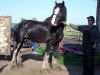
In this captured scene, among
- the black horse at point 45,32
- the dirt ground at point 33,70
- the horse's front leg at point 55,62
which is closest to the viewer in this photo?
the black horse at point 45,32

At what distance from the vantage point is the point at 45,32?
11867mm

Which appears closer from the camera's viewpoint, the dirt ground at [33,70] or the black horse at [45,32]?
the black horse at [45,32]

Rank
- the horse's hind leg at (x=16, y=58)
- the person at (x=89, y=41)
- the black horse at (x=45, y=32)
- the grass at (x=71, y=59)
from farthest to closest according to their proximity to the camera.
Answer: the grass at (x=71, y=59)
the horse's hind leg at (x=16, y=58)
the black horse at (x=45, y=32)
the person at (x=89, y=41)

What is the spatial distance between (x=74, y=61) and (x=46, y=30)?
270cm

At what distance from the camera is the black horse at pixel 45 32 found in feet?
36.0

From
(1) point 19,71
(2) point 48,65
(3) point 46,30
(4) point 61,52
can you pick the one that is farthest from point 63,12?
(4) point 61,52

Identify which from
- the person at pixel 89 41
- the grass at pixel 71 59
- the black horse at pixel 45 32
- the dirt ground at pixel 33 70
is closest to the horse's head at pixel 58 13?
the black horse at pixel 45 32

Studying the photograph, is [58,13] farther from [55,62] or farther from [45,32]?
[55,62]

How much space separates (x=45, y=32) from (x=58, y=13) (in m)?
1.39

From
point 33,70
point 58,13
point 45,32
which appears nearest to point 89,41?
point 58,13

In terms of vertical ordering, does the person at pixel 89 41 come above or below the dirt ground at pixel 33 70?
above

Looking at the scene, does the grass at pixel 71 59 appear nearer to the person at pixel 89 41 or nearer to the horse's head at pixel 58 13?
the horse's head at pixel 58 13

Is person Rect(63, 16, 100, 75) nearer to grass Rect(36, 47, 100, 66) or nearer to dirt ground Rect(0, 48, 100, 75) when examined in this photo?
dirt ground Rect(0, 48, 100, 75)

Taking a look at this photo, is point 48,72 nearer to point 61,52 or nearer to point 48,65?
point 48,65
